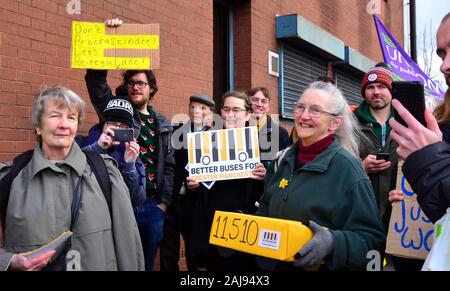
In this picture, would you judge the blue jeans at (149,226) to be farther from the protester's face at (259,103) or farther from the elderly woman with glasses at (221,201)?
the protester's face at (259,103)

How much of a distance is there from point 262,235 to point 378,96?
2.18 m

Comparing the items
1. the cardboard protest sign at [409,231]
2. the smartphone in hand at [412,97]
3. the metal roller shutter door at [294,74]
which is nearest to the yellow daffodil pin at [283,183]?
the cardboard protest sign at [409,231]

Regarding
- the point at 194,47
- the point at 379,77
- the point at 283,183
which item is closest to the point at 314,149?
the point at 283,183

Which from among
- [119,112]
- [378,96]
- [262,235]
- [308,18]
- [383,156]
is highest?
[308,18]

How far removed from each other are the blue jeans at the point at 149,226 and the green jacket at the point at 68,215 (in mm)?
973

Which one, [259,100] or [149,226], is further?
[259,100]

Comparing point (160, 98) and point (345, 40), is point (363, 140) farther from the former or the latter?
point (345, 40)

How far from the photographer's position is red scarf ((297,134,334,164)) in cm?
263

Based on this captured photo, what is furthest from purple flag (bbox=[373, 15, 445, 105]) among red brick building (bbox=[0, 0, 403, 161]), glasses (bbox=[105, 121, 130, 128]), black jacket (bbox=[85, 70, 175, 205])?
glasses (bbox=[105, 121, 130, 128])

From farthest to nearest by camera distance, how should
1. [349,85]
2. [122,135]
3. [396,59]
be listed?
[349,85] → [396,59] → [122,135]

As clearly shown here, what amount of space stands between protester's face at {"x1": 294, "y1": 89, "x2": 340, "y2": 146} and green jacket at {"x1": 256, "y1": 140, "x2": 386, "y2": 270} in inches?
4.5

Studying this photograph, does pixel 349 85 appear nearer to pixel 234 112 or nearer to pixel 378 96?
pixel 378 96

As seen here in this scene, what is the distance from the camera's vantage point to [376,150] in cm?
369

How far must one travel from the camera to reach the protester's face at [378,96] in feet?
12.8
